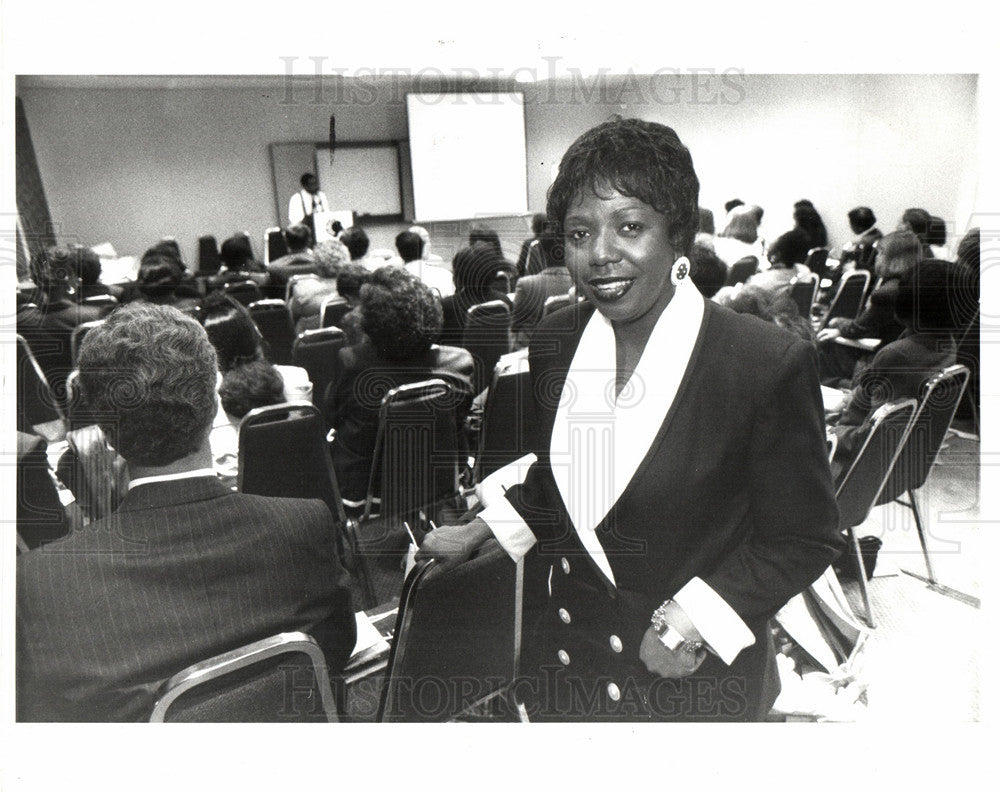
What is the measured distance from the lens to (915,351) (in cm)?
253

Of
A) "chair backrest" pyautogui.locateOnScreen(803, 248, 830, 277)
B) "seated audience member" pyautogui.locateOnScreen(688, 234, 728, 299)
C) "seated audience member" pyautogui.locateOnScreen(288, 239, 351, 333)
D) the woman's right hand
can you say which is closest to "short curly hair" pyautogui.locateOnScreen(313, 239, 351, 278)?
"seated audience member" pyautogui.locateOnScreen(288, 239, 351, 333)

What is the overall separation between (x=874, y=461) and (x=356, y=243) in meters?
2.99

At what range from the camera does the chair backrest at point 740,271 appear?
4.82m

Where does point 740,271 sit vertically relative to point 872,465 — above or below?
above

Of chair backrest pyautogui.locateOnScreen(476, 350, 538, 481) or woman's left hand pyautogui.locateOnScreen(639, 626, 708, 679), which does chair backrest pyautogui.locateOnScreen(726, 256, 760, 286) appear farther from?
woman's left hand pyautogui.locateOnScreen(639, 626, 708, 679)

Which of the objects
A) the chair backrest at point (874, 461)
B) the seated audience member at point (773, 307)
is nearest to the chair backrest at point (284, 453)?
the seated audience member at point (773, 307)

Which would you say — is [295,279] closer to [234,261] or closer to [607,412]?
[234,261]

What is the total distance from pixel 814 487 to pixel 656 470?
194 mm

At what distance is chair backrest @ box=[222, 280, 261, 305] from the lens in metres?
4.53

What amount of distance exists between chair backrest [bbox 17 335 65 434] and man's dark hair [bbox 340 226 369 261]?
5.52 feet

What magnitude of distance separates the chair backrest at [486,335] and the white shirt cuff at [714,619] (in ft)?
9.49

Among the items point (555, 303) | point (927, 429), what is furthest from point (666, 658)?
point (555, 303)

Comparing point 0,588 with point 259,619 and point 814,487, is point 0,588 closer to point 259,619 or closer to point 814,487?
point 259,619
